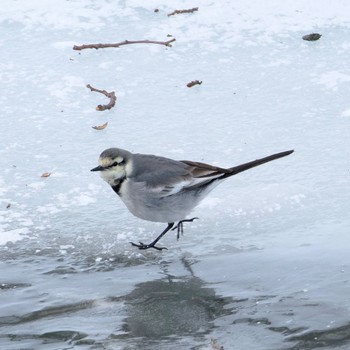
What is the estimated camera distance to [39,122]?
5984 millimetres

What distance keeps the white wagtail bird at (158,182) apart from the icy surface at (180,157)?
6.3 inches

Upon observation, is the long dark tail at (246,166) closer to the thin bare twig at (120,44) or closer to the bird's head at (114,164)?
the bird's head at (114,164)

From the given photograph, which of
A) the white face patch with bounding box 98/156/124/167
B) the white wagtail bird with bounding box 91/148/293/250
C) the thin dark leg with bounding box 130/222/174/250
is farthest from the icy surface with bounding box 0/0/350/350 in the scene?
the white face patch with bounding box 98/156/124/167

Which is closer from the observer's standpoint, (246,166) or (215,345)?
(215,345)

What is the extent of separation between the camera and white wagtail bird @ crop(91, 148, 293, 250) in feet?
15.6

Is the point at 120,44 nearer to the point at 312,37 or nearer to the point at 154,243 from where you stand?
the point at 312,37

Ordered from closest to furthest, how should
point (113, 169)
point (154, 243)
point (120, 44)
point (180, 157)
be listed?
point (154, 243) < point (113, 169) < point (180, 157) < point (120, 44)

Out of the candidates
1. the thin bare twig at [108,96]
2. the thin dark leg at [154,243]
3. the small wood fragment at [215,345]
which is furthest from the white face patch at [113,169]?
the small wood fragment at [215,345]

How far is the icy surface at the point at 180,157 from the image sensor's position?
13.1ft

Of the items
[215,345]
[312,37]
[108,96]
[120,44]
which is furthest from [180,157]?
[215,345]

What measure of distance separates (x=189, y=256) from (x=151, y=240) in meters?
0.35

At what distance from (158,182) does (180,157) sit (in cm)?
79

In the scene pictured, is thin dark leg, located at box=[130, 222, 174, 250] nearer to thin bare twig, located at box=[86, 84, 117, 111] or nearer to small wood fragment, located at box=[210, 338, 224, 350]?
small wood fragment, located at box=[210, 338, 224, 350]

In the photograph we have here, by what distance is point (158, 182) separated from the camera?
4.78 m
